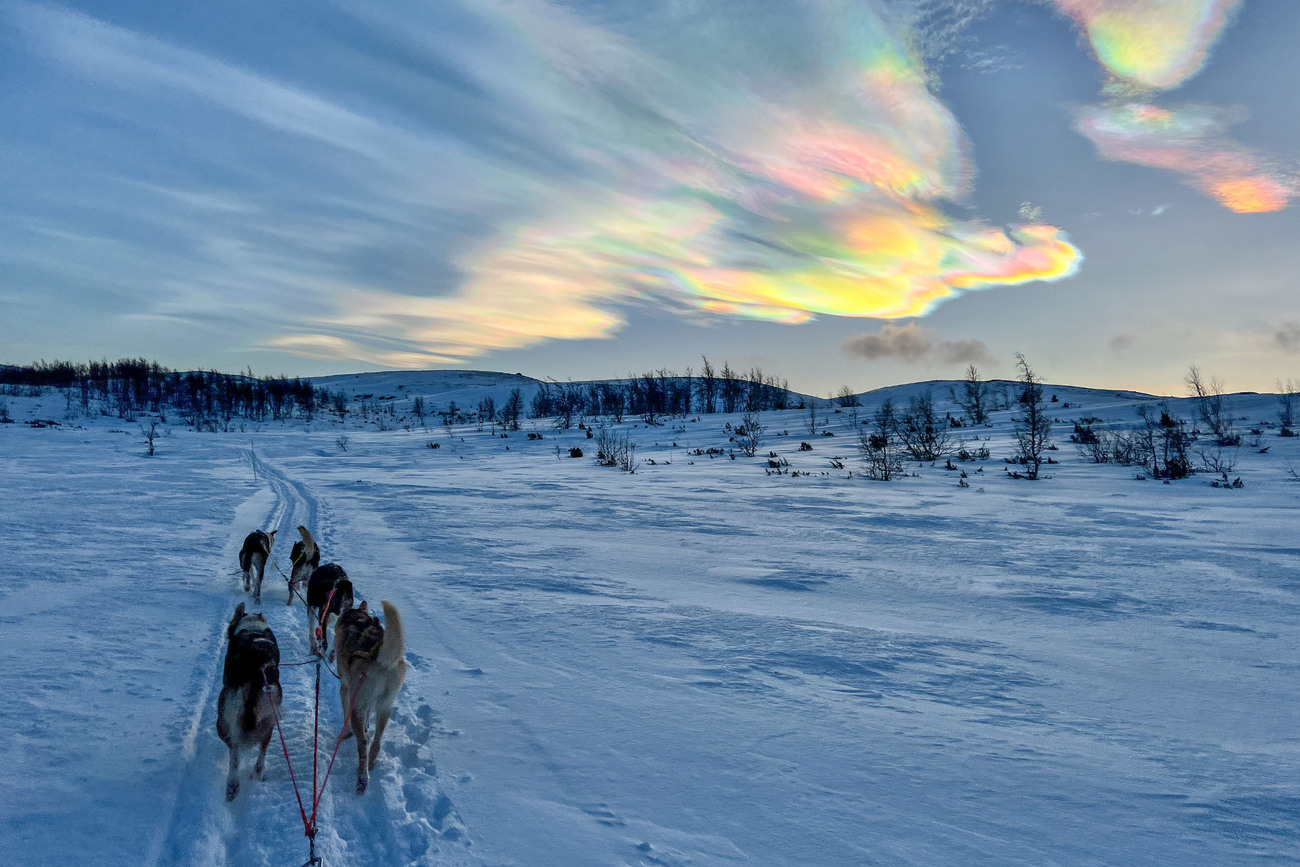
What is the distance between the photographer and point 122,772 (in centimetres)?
279

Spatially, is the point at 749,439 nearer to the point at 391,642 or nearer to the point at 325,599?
the point at 325,599

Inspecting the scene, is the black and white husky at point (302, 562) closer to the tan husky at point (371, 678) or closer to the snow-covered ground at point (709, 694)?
the snow-covered ground at point (709, 694)

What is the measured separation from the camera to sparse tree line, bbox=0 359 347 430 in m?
58.6

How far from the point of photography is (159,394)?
2672 inches

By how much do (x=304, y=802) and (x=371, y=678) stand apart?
551mm

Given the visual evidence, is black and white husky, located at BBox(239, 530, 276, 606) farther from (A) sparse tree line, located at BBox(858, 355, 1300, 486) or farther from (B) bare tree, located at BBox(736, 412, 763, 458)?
(B) bare tree, located at BBox(736, 412, 763, 458)

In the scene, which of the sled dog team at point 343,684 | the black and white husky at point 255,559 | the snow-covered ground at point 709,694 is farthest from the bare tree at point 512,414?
the sled dog team at point 343,684

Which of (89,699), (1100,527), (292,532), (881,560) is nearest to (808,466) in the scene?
(1100,527)

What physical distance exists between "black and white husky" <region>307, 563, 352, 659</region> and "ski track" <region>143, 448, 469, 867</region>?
2.64 feet

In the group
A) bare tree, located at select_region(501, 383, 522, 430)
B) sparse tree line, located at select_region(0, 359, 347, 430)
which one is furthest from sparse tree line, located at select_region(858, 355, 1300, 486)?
sparse tree line, located at select_region(0, 359, 347, 430)

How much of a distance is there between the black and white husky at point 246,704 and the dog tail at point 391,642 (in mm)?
515

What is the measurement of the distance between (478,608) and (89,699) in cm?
263

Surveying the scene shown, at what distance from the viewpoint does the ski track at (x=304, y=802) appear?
2365 mm

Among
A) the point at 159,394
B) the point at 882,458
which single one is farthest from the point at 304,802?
the point at 159,394
